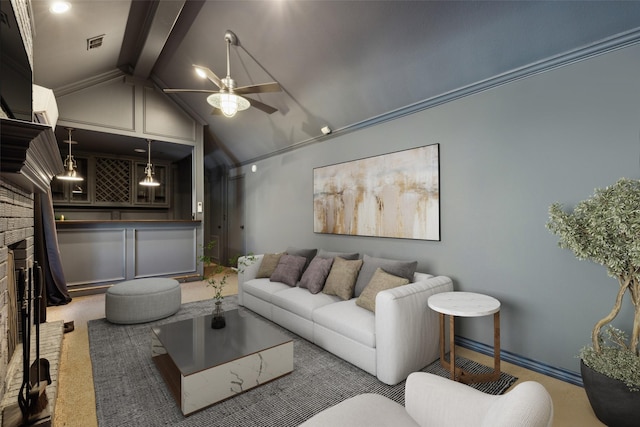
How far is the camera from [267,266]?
3.99m

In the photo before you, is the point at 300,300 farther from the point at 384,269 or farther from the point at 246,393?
the point at 246,393

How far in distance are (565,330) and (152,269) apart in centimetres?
573

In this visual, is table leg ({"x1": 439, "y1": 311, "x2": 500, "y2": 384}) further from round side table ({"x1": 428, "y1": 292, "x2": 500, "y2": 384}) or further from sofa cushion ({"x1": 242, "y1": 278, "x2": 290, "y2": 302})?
sofa cushion ({"x1": 242, "y1": 278, "x2": 290, "y2": 302})

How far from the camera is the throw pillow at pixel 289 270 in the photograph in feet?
11.9

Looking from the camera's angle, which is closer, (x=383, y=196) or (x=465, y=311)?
(x=465, y=311)

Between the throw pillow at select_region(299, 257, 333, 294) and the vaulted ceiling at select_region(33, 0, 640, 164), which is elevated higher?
the vaulted ceiling at select_region(33, 0, 640, 164)

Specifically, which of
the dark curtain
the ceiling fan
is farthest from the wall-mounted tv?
the dark curtain

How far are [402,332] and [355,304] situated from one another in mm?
695

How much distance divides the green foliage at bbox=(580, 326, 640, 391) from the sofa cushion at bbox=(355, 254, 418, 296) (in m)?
1.26

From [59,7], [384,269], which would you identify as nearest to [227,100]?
[59,7]

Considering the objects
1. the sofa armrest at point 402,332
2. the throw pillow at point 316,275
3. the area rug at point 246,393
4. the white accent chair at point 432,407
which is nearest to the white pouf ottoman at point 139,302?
the area rug at point 246,393

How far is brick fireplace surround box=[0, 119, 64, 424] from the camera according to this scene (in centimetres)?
125

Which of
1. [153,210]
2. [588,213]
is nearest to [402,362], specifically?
[588,213]

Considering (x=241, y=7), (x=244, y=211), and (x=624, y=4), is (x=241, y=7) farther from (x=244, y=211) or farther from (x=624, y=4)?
(x=244, y=211)
